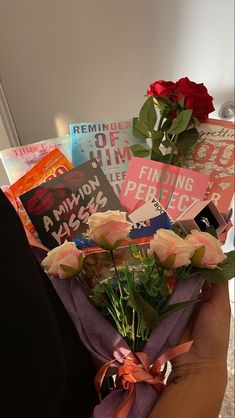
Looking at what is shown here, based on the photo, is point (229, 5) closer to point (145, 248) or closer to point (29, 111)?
point (29, 111)

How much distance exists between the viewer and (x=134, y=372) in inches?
20.5

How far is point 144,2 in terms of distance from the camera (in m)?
0.94

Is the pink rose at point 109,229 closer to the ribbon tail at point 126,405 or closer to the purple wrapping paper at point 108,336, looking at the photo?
the purple wrapping paper at point 108,336

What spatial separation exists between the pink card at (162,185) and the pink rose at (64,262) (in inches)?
8.5

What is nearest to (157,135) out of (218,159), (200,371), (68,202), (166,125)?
(166,125)

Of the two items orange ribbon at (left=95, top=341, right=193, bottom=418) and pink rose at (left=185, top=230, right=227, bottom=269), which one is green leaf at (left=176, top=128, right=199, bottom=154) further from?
orange ribbon at (left=95, top=341, right=193, bottom=418)

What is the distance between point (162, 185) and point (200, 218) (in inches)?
4.8

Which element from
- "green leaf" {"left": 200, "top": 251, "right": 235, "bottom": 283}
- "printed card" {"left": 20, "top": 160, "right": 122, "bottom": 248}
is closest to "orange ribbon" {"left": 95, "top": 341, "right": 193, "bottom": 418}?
"green leaf" {"left": 200, "top": 251, "right": 235, "bottom": 283}

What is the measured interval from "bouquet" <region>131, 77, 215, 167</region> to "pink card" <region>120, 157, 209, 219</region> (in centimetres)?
6

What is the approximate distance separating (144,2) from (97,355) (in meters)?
0.94

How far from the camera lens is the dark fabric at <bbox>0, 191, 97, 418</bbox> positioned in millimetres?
385

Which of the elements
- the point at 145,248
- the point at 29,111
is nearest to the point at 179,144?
the point at 145,248

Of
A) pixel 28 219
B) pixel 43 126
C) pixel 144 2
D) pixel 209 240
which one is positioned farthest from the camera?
pixel 43 126

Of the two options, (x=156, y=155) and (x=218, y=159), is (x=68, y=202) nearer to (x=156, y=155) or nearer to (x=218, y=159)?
(x=156, y=155)
